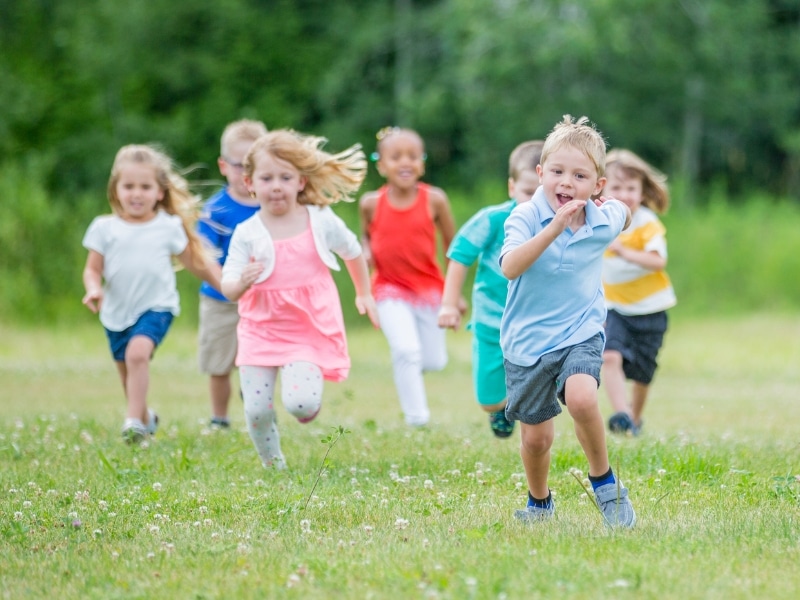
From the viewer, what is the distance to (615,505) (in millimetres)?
5465

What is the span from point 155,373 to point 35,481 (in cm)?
951

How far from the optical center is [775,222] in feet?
87.0

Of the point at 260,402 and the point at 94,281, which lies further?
the point at 94,281

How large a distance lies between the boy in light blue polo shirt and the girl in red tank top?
4.01m

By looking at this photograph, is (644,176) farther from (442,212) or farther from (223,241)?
(223,241)

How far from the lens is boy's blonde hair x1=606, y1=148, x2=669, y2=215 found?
9391mm

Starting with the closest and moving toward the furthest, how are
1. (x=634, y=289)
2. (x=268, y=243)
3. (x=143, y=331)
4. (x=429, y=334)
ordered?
(x=268, y=243) → (x=143, y=331) → (x=634, y=289) → (x=429, y=334)

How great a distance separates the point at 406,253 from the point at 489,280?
1.87 meters

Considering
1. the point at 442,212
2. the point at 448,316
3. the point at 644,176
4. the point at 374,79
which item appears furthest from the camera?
the point at 374,79

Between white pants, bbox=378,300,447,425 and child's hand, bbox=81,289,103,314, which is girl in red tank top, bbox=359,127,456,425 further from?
child's hand, bbox=81,289,103,314

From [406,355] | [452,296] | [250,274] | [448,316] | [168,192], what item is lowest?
[406,355]

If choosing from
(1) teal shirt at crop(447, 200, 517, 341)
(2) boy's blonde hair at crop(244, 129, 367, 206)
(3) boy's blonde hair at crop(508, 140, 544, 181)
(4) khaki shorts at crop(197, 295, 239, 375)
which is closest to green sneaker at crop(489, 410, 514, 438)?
(1) teal shirt at crop(447, 200, 517, 341)

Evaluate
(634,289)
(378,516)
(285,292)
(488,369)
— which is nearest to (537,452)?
(378,516)

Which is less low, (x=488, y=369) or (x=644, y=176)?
(x=644, y=176)
